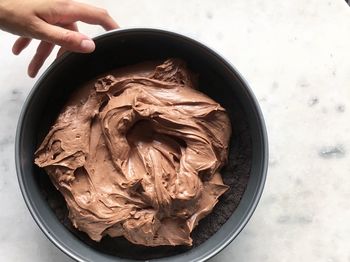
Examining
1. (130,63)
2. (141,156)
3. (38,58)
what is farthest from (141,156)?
(38,58)

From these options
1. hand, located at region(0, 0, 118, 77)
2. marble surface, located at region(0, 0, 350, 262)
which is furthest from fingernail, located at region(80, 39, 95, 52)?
marble surface, located at region(0, 0, 350, 262)

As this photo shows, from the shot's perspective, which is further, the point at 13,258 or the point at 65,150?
the point at 13,258

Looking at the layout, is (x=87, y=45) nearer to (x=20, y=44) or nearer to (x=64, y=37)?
(x=64, y=37)

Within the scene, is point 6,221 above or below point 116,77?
below

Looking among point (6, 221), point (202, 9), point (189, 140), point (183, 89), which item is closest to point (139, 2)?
point (202, 9)

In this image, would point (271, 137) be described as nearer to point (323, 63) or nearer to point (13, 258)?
point (323, 63)

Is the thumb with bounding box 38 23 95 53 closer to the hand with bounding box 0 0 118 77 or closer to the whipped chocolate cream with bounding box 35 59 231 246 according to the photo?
the hand with bounding box 0 0 118 77

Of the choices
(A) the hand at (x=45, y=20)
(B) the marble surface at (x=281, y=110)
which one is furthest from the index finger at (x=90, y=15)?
(B) the marble surface at (x=281, y=110)
